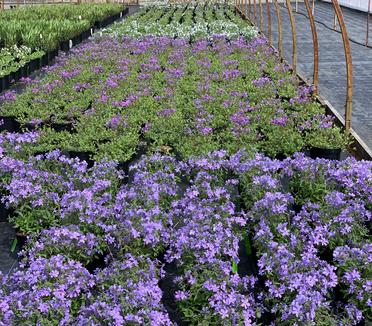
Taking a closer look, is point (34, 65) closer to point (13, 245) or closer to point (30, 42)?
point (30, 42)

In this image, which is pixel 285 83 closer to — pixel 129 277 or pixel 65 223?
pixel 65 223

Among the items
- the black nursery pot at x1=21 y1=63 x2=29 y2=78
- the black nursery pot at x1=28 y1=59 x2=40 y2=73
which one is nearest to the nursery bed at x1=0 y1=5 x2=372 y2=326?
the black nursery pot at x1=21 y1=63 x2=29 y2=78

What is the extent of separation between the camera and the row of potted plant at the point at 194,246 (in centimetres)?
329

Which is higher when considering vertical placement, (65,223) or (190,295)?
(190,295)

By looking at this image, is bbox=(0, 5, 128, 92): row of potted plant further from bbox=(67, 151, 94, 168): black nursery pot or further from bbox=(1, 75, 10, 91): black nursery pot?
bbox=(67, 151, 94, 168): black nursery pot

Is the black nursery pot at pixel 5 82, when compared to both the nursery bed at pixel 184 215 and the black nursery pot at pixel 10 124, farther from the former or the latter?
the black nursery pot at pixel 10 124

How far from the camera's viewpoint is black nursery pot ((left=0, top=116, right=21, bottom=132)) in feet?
26.1

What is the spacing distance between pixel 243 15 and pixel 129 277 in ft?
72.9

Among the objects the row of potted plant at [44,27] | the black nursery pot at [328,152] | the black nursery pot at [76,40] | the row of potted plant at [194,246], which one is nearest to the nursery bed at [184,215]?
the row of potted plant at [194,246]

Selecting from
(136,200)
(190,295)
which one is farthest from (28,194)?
(190,295)

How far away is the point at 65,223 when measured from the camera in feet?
14.4

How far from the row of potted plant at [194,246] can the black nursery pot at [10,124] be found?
281 centimetres

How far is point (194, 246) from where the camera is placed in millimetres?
3672

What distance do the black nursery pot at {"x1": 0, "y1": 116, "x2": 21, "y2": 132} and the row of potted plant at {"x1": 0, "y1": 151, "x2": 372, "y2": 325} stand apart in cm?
281
